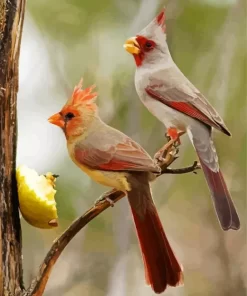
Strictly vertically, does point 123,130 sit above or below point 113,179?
above

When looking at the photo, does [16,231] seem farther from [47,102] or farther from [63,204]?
[47,102]

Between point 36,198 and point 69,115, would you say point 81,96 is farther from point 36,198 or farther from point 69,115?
point 36,198

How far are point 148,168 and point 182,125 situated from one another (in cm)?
14

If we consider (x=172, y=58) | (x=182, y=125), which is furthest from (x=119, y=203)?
(x=172, y=58)

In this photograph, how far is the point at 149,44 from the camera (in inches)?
42.1

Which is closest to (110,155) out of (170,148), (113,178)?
(113,178)

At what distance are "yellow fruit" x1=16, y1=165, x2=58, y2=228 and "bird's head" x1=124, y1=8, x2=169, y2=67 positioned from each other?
0.29m

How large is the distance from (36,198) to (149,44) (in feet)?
1.20

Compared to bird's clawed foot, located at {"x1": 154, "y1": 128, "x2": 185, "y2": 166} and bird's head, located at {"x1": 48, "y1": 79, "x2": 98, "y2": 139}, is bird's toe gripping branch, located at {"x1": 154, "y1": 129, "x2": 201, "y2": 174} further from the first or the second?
bird's head, located at {"x1": 48, "y1": 79, "x2": 98, "y2": 139}

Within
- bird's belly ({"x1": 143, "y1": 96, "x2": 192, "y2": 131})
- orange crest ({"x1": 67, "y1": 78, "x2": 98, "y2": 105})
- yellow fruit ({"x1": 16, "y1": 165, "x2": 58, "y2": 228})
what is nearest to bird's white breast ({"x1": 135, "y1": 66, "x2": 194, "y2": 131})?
bird's belly ({"x1": 143, "y1": 96, "x2": 192, "y2": 131})

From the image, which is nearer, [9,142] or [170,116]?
[9,142]

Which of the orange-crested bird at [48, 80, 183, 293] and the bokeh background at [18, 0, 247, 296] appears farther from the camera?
the bokeh background at [18, 0, 247, 296]

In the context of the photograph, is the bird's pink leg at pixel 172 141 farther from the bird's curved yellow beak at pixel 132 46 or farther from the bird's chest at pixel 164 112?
the bird's curved yellow beak at pixel 132 46

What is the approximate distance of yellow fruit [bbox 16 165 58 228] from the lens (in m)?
0.96
